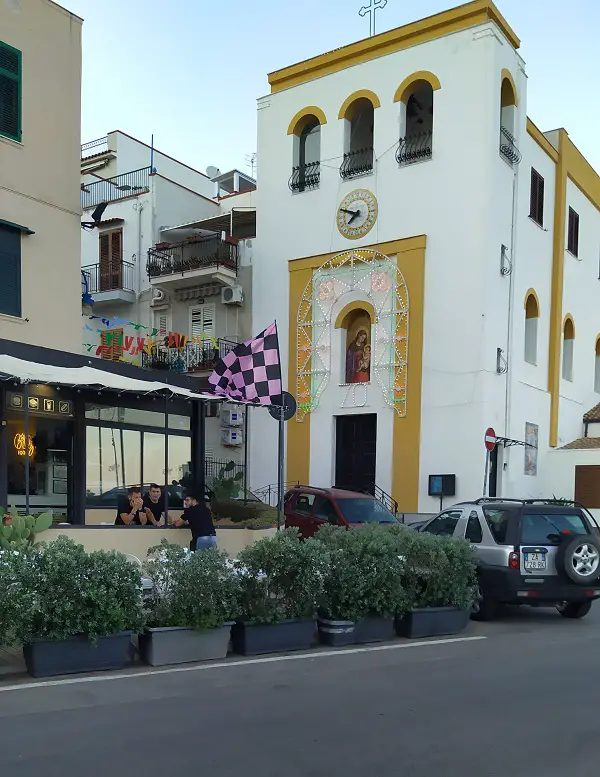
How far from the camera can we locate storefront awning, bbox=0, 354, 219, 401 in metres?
11.1

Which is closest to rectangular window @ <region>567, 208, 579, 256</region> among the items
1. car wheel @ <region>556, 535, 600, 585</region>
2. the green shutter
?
car wheel @ <region>556, 535, 600, 585</region>

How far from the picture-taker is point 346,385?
79.1 feet

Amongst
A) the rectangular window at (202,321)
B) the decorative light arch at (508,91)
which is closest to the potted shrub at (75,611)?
the rectangular window at (202,321)

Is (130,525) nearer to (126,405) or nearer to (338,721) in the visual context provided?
(126,405)

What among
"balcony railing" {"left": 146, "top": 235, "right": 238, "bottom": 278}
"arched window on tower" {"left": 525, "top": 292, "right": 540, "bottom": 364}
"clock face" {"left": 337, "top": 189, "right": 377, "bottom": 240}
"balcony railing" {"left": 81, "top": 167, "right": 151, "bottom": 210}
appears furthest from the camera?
"balcony railing" {"left": 81, "top": 167, "right": 151, "bottom": 210}

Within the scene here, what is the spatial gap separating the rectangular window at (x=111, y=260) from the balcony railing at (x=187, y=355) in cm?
348

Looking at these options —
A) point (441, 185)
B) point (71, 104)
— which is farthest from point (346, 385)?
point (71, 104)

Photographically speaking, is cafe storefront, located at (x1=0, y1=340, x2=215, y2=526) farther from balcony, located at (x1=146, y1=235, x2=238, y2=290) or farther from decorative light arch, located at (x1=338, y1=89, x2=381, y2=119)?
decorative light arch, located at (x1=338, y1=89, x2=381, y2=119)

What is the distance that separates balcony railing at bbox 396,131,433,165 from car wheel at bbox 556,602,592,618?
14823 millimetres

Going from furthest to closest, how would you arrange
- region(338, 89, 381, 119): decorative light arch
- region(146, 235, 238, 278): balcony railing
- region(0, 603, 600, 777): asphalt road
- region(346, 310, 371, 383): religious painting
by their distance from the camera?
1. region(146, 235, 238, 278): balcony railing
2. region(346, 310, 371, 383): religious painting
3. region(338, 89, 381, 119): decorative light arch
4. region(0, 603, 600, 777): asphalt road

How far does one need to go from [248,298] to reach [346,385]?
15.8 feet

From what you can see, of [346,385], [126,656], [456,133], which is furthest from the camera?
[346,385]

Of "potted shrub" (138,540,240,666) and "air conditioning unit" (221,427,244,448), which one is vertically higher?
"air conditioning unit" (221,427,244,448)

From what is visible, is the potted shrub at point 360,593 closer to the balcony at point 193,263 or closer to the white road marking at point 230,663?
the white road marking at point 230,663
